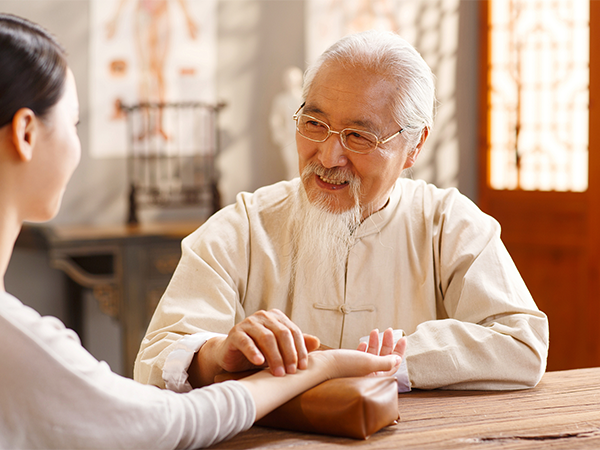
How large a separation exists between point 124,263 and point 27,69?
322cm

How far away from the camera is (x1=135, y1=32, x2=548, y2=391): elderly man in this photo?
72.2 inches

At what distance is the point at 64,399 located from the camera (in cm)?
100

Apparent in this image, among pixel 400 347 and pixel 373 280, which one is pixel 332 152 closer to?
pixel 373 280

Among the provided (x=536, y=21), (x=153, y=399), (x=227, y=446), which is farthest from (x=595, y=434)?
(x=536, y=21)

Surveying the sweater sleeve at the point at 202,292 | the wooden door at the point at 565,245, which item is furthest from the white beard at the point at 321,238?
the wooden door at the point at 565,245

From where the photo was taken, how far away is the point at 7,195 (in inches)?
40.3

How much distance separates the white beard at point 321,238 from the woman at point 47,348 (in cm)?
90

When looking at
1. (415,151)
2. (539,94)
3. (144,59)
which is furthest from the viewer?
(539,94)

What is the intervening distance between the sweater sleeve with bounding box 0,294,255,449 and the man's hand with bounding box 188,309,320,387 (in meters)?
0.25

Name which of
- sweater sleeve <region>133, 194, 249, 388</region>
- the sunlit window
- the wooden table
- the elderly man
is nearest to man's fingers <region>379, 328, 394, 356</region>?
the wooden table

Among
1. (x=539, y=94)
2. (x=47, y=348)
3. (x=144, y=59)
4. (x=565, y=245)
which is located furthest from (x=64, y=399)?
(x=539, y=94)

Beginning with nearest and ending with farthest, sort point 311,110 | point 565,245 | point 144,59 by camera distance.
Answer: point 311,110, point 144,59, point 565,245

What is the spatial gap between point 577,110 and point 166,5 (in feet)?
10.1

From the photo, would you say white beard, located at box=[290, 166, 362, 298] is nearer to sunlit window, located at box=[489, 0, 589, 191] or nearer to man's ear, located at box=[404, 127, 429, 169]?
man's ear, located at box=[404, 127, 429, 169]
